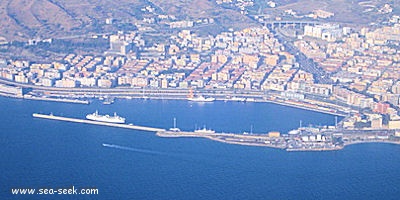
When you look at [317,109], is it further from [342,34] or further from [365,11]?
[365,11]

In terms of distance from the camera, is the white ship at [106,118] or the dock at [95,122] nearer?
the dock at [95,122]

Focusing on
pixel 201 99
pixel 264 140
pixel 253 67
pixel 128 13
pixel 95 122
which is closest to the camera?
pixel 264 140

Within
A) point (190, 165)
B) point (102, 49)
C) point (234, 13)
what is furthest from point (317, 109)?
point (234, 13)

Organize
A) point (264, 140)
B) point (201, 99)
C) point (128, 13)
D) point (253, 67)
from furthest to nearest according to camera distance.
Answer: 1. point (128, 13)
2. point (253, 67)
3. point (201, 99)
4. point (264, 140)

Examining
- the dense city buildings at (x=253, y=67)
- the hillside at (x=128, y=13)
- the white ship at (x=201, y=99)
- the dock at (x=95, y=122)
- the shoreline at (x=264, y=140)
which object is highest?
the hillside at (x=128, y=13)

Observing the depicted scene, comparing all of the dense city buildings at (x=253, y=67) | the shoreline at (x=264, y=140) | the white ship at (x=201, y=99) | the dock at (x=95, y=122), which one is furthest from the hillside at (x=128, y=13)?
the shoreline at (x=264, y=140)

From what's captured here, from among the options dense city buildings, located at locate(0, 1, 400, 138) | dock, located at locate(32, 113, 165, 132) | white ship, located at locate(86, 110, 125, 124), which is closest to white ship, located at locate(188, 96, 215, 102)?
dense city buildings, located at locate(0, 1, 400, 138)

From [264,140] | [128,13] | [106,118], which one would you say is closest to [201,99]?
[106,118]

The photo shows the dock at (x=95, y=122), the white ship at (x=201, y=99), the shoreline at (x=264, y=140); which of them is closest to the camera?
the shoreline at (x=264, y=140)

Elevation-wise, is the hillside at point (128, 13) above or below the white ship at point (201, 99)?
above

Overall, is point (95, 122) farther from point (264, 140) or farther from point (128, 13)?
point (128, 13)

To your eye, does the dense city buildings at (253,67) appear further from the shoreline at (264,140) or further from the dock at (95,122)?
the dock at (95,122)
